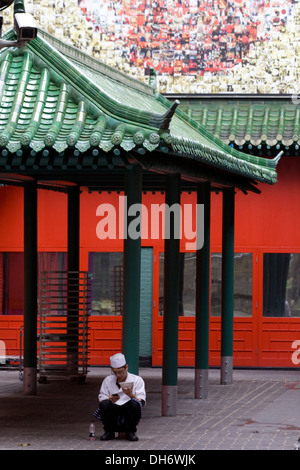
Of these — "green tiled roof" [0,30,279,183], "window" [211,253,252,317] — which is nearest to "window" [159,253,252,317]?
"window" [211,253,252,317]

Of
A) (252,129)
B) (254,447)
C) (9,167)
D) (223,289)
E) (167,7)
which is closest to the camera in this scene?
(254,447)

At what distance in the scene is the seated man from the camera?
48.3 ft

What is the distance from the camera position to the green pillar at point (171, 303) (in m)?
17.1

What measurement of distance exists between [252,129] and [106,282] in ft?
15.4

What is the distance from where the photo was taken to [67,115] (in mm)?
15445

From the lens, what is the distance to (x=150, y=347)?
25594 mm

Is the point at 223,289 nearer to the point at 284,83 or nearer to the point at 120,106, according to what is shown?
the point at 284,83

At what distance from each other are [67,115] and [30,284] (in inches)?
207

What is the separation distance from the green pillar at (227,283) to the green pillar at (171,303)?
4.71 metres

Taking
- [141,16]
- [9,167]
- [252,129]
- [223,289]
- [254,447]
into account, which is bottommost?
[254,447]

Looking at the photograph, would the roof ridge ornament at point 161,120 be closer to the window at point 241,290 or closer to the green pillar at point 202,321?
the green pillar at point 202,321

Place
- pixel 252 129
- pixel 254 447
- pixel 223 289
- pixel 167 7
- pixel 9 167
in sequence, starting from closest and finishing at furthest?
1. pixel 254 447
2. pixel 9 167
3. pixel 223 289
4. pixel 252 129
5. pixel 167 7
